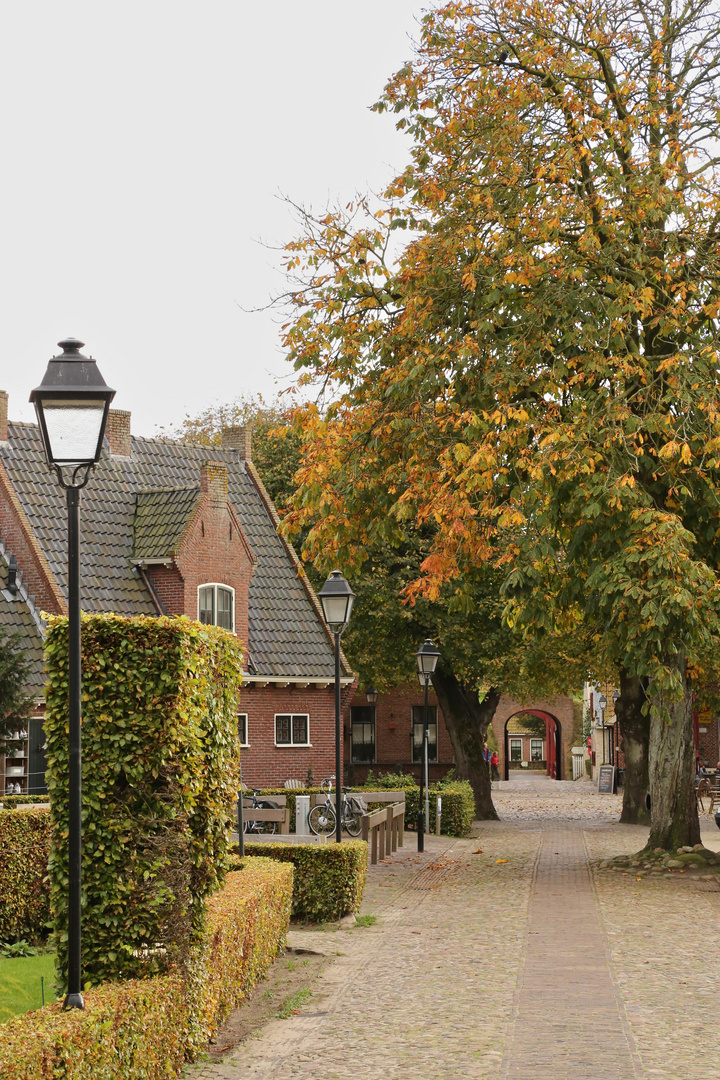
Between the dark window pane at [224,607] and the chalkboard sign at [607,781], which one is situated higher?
the dark window pane at [224,607]

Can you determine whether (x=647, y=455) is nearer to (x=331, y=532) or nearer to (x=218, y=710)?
(x=331, y=532)

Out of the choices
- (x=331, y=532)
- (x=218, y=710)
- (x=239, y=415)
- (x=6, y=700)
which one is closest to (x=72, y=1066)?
(x=218, y=710)

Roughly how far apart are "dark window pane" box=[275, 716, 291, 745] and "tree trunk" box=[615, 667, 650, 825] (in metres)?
8.91

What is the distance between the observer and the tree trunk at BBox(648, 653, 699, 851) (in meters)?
20.5

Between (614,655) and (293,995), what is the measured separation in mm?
9958

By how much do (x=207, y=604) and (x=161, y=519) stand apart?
96.4 inches

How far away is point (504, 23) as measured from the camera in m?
19.3

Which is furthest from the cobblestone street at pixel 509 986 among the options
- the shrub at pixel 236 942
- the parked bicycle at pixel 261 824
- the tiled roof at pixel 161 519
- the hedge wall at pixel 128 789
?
the tiled roof at pixel 161 519

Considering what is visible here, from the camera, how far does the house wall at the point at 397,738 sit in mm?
48906

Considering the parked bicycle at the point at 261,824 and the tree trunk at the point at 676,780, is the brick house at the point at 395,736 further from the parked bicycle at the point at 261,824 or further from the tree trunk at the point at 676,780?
the tree trunk at the point at 676,780

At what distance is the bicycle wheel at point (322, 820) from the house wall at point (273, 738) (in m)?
7.89

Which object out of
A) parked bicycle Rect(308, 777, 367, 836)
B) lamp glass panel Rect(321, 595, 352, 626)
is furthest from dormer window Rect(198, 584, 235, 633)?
lamp glass panel Rect(321, 595, 352, 626)

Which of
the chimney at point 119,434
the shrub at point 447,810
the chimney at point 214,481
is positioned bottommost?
the shrub at point 447,810

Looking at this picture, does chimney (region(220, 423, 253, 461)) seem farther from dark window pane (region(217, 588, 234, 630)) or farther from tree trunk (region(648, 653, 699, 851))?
tree trunk (region(648, 653, 699, 851))
